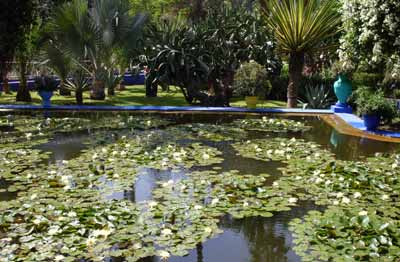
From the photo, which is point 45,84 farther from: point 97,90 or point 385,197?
point 385,197

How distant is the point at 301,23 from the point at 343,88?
2.41 metres

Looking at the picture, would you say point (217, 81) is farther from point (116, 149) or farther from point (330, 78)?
point (116, 149)

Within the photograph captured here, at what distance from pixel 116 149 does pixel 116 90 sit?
13557mm

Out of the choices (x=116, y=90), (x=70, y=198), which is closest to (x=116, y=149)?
(x=70, y=198)

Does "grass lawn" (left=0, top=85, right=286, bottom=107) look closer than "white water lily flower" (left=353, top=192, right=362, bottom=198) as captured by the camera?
No

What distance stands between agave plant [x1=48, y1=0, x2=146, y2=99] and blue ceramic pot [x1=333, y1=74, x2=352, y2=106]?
735 centimetres

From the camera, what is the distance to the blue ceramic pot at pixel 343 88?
13.7 meters

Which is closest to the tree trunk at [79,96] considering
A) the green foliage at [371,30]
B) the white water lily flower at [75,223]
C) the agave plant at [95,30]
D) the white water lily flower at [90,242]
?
the agave plant at [95,30]

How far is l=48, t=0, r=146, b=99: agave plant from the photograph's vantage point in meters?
15.3

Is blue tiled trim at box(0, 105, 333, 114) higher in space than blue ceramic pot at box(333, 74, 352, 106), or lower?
lower

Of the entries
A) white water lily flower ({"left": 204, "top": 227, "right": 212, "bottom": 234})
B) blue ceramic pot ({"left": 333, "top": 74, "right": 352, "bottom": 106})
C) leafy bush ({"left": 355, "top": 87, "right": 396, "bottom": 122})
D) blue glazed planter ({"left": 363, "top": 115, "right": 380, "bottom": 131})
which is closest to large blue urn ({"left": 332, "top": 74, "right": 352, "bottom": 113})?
blue ceramic pot ({"left": 333, "top": 74, "right": 352, "bottom": 106})

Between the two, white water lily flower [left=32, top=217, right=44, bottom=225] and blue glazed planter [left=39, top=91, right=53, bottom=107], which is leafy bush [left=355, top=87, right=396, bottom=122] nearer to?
white water lily flower [left=32, top=217, right=44, bottom=225]

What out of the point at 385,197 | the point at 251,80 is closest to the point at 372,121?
the point at 251,80

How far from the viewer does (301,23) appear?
1400 centimetres
